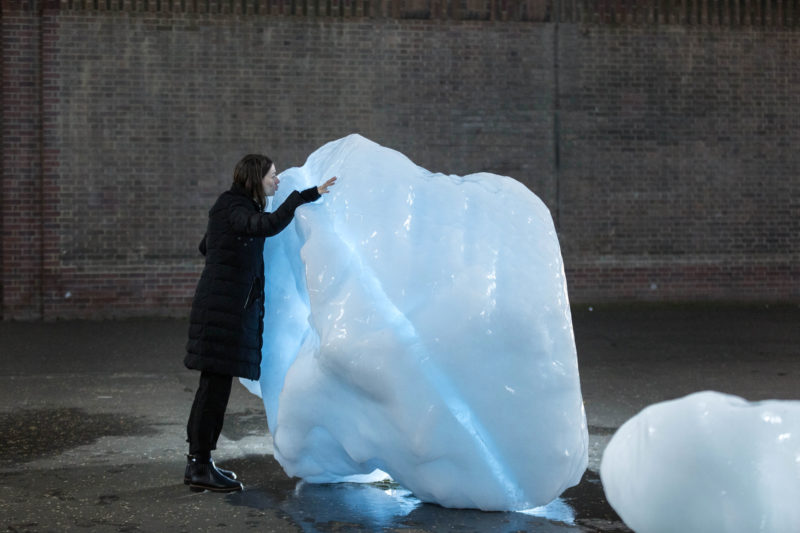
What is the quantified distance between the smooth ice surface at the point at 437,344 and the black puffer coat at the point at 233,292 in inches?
7.3

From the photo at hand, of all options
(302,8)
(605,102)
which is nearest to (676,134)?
(605,102)

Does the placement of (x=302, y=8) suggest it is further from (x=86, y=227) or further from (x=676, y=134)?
(x=676, y=134)

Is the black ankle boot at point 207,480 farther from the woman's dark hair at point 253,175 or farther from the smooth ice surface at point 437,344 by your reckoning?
the woman's dark hair at point 253,175

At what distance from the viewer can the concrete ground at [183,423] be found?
13.6 feet

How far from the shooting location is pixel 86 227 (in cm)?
1264

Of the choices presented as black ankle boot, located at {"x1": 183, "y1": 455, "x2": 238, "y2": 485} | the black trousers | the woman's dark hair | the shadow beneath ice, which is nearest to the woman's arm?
the woman's dark hair

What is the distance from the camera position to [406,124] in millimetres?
13172

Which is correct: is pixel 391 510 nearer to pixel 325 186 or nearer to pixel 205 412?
pixel 205 412

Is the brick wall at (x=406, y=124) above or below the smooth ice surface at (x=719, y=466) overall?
above

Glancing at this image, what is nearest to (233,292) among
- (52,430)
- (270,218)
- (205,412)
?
(270,218)

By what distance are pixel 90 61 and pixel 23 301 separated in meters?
3.31

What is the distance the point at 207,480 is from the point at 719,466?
2437 mm

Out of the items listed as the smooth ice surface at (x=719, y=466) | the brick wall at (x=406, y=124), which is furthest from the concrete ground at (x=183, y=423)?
the brick wall at (x=406, y=124)

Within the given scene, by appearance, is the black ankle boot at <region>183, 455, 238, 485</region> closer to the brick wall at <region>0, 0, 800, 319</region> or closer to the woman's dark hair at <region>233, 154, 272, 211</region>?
the woman's dark hair at <region>233, 154, 272, 211</region>
